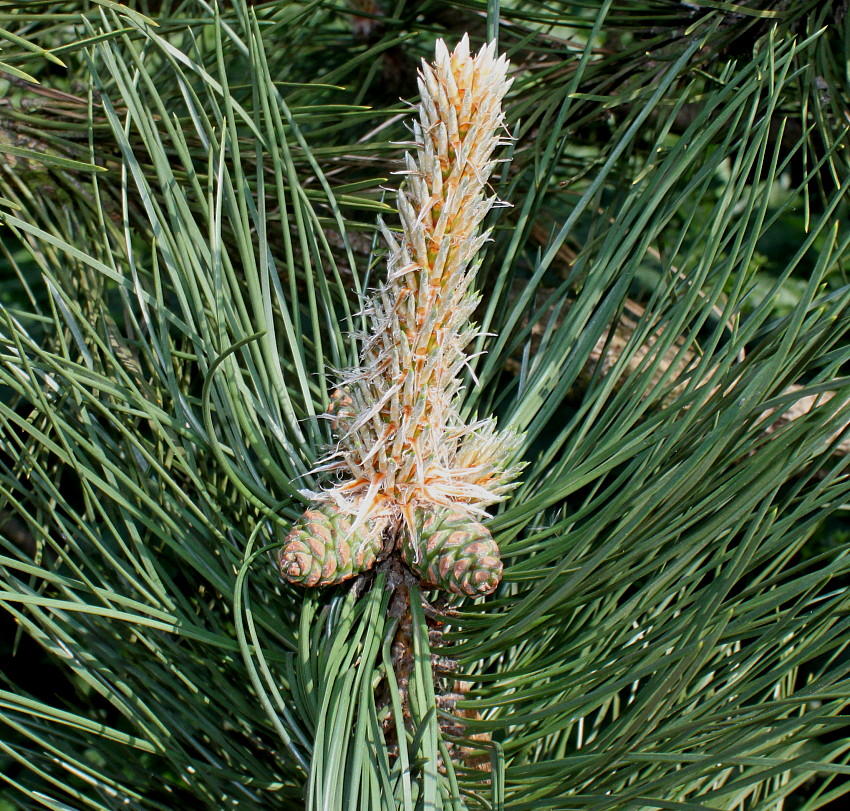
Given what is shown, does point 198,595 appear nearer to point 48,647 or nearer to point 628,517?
point 48,647

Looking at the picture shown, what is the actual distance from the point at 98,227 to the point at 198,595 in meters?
0.28

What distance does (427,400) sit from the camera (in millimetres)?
428

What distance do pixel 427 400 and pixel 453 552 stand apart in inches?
3.0

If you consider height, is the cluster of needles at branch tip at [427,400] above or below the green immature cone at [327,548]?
above

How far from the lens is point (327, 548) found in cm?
42

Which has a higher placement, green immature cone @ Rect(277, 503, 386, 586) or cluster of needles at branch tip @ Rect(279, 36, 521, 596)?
cluster of needles at branch tip @ Rect(279, 36, 521, 596)

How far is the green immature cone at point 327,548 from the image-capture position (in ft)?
1.35

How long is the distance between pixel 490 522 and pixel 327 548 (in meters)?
0.10

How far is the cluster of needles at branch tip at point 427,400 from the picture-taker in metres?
0.37

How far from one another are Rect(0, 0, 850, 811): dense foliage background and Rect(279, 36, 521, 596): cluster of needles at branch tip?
3 centimetres

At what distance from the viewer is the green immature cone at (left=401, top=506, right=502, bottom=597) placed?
410 mm

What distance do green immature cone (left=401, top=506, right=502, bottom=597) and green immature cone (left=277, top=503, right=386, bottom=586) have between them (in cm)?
2

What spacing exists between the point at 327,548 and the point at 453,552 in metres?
0.06

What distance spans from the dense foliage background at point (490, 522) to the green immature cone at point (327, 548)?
0.02m
